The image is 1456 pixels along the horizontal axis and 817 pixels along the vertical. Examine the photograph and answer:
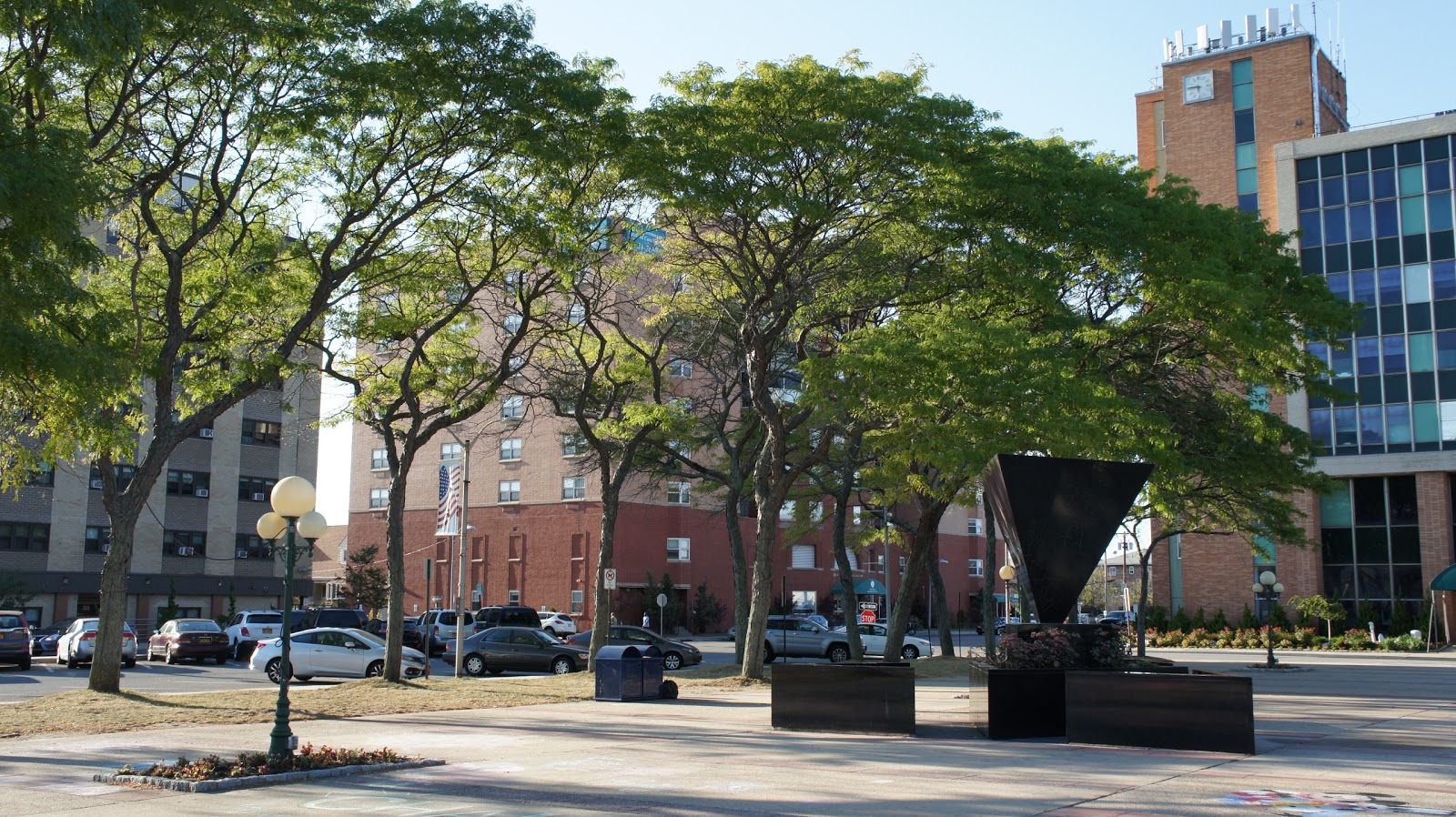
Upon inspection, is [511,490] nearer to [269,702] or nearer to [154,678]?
[154,678]

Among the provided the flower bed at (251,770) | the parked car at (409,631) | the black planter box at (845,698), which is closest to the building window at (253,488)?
the parked car at (409,631)

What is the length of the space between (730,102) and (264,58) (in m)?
8.68

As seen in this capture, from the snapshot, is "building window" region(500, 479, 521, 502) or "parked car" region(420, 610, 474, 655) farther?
"building window" region(500, 479, 521, 502)

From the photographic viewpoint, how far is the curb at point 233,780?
1184cm

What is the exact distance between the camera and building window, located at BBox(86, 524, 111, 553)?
2268 inches

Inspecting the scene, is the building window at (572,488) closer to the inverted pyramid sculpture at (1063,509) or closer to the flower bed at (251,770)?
the inverted pyramid sculpture at (1063,509)

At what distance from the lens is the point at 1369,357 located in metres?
51.9

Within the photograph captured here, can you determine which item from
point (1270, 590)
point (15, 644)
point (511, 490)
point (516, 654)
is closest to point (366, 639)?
point (516, 654)

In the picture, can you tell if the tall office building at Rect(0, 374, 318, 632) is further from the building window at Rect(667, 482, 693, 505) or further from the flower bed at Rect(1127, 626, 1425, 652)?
the flower bed at Rect(1127, 626, 1425, 652)

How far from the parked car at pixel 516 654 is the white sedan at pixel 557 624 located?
19.7 m

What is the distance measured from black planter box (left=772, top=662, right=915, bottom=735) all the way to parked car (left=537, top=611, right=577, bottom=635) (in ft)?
126

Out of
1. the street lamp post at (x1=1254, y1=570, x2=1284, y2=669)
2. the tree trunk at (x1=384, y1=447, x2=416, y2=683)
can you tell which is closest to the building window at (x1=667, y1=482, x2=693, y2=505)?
the street lamp post at (x1=1254, y1=570, x2=1284, y2=669)

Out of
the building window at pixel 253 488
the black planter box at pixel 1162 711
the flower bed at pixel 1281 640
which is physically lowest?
the flower bed at pixel 1281 640

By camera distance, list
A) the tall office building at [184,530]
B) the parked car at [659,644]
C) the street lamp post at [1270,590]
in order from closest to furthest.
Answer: the parked car at [659,644] < the street lamp post at [1270,590] < the tall office building at [184,530]
